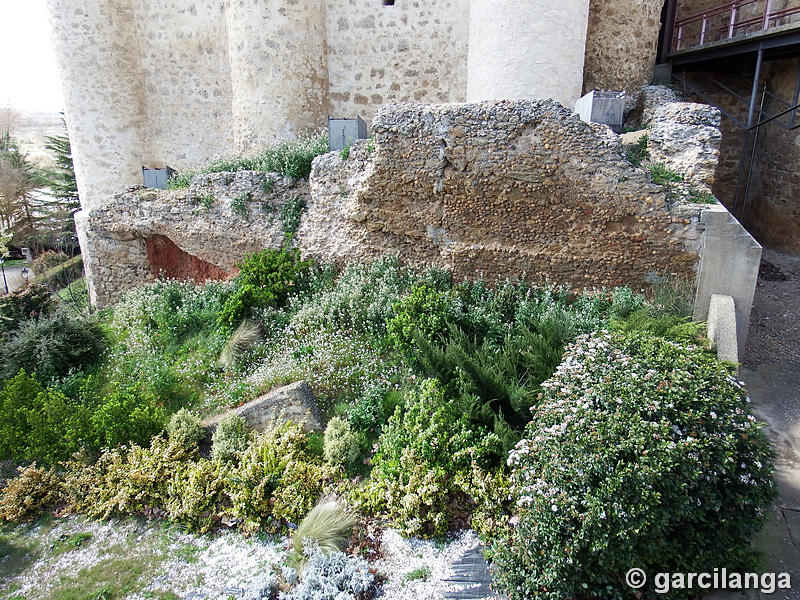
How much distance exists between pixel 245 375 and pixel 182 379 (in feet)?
3.17

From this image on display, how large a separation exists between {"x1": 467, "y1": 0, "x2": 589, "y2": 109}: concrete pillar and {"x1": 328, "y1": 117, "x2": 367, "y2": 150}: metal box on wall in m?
2.31

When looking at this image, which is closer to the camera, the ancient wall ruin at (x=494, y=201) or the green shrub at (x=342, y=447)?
the green shrub at (x=342, y=447)

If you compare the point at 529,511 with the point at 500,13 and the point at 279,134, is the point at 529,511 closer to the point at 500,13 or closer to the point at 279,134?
the point at 500,13

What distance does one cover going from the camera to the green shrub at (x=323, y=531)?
166 inches

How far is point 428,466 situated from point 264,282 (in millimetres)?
4216

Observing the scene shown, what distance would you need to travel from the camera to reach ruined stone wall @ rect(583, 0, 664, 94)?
8.83 meters

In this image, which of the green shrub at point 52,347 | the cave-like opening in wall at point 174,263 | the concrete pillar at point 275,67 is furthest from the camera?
the concrete pillar at point 275,67

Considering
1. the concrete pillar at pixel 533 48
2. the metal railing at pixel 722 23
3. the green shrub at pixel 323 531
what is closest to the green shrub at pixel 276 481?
the green shrub at pixel 323 531

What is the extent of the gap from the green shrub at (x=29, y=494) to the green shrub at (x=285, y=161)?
207 inches

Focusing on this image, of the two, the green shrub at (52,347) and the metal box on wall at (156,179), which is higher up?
the metal box on wall at (156,179)

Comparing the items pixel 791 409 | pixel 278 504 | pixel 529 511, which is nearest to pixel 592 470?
pixel 529 511

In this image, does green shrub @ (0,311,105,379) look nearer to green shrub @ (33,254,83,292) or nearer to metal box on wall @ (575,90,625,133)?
metal box on wall @ (575,90,625,133)

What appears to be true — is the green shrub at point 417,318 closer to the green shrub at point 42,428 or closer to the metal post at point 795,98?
the green shrub at point 42,428

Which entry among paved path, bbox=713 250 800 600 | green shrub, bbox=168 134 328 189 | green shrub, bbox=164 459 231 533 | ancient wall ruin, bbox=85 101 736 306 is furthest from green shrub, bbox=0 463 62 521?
paved path, bbox=713 250 800 600
